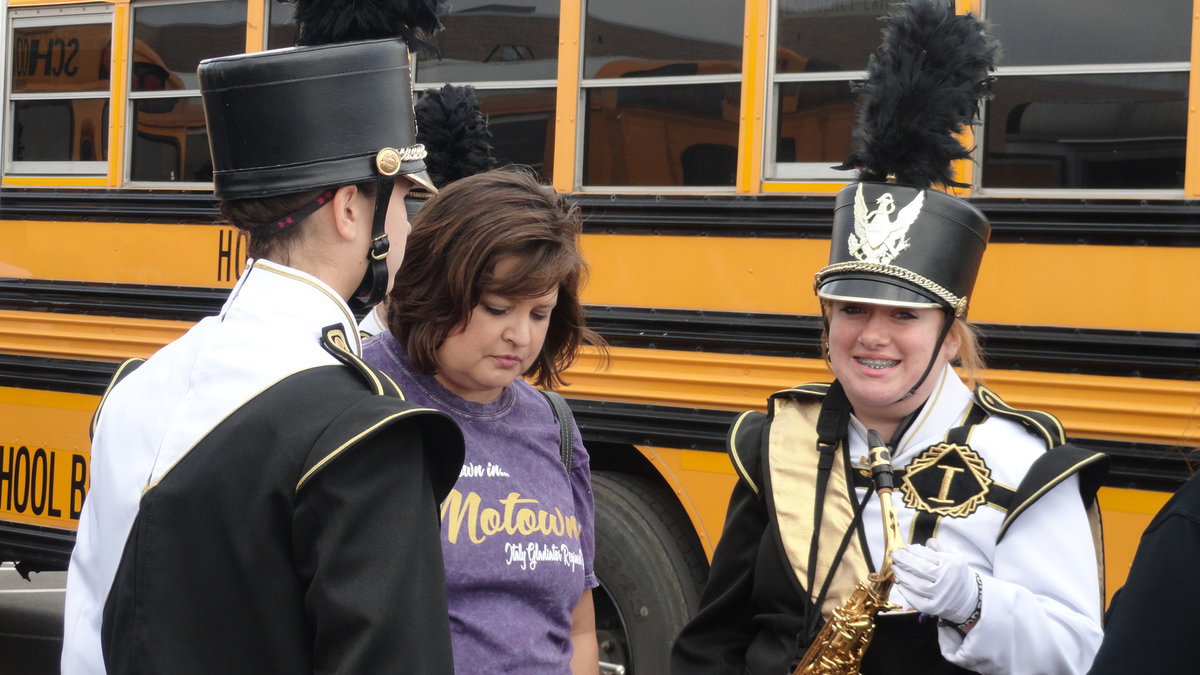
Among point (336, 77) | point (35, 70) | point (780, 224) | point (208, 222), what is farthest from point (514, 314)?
point (35, 70)

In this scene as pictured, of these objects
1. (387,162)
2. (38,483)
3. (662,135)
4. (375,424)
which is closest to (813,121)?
(662,135)

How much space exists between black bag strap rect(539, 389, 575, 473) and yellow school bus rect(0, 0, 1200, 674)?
1516mm

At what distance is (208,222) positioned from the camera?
4.77 metres

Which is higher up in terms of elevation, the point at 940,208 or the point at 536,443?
the point at 940,208

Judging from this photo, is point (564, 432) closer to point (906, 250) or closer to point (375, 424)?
point (906, 250)

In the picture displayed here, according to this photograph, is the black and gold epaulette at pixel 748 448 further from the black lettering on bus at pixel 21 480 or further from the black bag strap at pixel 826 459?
the black lettering on bus at pixel 21 480

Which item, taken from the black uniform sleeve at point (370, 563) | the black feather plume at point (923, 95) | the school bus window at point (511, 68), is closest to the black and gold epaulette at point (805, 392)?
the black feather plume at point (923, 95)

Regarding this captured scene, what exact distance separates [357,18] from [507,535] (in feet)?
2.67

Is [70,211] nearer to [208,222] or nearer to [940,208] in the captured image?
[208,222]

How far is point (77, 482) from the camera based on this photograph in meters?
4.95

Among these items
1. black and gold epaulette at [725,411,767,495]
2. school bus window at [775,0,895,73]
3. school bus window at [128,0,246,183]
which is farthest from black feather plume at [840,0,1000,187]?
school bus window at [128,0,246,183]

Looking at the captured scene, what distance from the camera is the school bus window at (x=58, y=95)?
201 inches

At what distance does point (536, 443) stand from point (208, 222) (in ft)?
9.74

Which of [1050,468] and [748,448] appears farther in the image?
[748,448]
